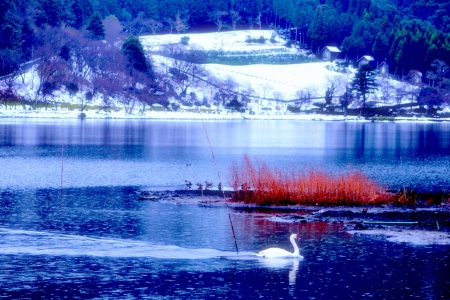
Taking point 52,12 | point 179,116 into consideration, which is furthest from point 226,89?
point 52,12

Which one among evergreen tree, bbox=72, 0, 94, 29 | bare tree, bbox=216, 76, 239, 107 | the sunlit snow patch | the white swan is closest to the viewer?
the white swan

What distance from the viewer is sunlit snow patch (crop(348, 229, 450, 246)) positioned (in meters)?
29.8

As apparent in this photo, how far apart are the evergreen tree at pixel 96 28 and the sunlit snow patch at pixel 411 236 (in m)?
132

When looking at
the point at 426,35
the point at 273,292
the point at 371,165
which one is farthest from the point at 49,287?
the point at 426,35

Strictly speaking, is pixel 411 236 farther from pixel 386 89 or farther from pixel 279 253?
pixel 386 89

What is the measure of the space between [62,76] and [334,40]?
259ft

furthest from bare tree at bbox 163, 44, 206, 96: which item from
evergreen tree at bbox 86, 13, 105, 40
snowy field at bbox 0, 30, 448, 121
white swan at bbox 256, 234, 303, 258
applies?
white swan at bbox 256, 234, 303, 258

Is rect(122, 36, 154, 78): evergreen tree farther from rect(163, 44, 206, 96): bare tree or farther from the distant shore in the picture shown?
the distant shore

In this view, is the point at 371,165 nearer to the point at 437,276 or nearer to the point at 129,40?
the point at 437,276

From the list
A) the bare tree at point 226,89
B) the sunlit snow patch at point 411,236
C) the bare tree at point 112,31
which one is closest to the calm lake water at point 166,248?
the sunlit snow patch at point 411,236

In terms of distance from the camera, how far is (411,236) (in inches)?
1204

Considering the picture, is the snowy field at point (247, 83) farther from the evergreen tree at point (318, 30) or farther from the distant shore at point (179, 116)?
the evergreen tree at point (318, 30)

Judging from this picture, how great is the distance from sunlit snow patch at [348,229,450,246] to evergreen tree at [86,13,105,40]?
132m

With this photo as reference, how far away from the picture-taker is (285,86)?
533 feet
